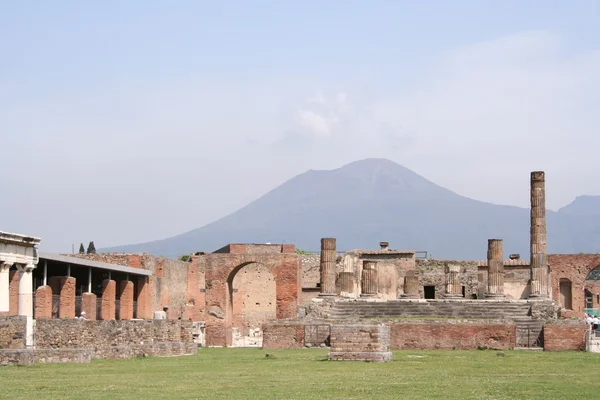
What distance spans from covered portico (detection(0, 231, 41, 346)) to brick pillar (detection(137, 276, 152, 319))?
13303 mm

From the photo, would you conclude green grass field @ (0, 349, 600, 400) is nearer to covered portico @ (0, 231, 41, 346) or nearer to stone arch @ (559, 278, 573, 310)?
covered portico @ (0, 231, 41, 346)

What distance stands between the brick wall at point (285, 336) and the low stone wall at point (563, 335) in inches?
323

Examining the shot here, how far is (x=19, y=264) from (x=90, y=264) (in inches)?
244

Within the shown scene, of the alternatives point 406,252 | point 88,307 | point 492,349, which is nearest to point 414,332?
point 492,349

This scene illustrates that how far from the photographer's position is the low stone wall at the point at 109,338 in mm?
29172

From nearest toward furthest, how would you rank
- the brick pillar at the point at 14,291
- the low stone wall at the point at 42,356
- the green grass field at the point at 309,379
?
→ the green grass field at the point at 309,379 < the low stone wall at the point at 42,356 < the brick pillar at the point at 14,291

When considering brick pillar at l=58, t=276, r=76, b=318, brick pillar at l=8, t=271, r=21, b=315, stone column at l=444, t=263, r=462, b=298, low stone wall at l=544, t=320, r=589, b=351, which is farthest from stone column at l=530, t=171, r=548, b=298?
brick pillar at l=8, t=271, r=21, b=315

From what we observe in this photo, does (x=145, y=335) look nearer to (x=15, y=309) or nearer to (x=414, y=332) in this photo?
(x=15, y=309)

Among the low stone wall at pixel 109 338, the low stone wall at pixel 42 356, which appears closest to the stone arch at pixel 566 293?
the low stone wall at pixel 109 338

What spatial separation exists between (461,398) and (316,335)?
21409 mm

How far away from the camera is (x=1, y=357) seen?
957 inches

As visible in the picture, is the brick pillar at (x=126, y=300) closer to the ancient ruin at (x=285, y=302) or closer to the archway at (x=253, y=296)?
the ancient ruin at (x=285, y=302)

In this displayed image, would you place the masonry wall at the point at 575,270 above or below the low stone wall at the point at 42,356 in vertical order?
above

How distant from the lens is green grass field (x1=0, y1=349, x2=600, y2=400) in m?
17.2
